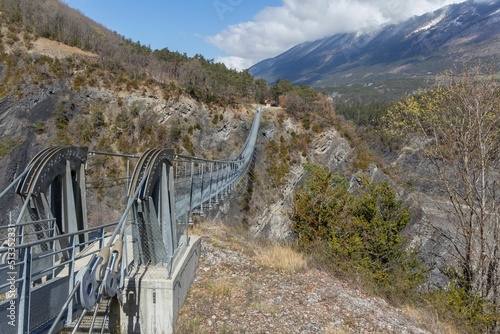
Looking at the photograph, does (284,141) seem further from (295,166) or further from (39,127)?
(39,127)

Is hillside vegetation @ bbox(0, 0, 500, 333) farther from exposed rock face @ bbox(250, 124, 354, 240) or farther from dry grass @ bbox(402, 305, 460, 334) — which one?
dry grass @ bbox(402, 305, 460, 334)

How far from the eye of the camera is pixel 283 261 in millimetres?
5688

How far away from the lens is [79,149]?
4.00m

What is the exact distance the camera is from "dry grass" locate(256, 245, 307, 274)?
5527mm

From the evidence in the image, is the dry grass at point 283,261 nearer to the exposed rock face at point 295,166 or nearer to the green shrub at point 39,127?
the exposed rock face at point 295,166

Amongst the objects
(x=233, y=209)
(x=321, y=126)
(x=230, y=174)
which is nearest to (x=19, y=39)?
(x=233, y=209)

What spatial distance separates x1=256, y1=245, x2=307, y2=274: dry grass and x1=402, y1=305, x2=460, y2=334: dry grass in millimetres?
1642

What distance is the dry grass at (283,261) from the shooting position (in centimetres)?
553

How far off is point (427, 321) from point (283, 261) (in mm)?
2170

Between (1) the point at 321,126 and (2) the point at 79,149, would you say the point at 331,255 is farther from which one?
(1) the point at 321,126

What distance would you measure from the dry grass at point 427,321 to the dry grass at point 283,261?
64.7 inches

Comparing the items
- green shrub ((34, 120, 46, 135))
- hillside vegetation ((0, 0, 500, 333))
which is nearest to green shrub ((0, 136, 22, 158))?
hillside vegetation ((0, 0, 500, 333))

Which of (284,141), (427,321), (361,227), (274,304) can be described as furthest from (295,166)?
(274,304)

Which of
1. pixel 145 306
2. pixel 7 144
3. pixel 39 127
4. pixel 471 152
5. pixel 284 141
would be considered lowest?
pixel 145 306
